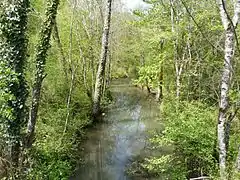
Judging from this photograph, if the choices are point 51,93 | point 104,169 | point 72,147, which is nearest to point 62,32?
point 51,93

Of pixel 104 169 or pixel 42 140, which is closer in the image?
pixel 42 140

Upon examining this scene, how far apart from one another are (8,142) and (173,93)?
1094 centimetres

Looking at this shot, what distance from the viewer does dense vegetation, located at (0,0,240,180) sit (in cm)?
691

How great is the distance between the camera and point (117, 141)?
51.8 ft

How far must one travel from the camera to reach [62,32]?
17562 millimetres

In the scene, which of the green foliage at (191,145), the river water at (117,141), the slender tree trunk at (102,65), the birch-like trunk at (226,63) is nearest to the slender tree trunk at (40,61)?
the river water at (117,141)

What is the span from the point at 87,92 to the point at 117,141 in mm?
3855

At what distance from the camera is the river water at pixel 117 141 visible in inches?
464

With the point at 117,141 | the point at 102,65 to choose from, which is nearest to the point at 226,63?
the point at 117,141

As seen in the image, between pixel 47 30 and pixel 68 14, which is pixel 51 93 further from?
pixel 47 30

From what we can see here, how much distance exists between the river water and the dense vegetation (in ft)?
2.10

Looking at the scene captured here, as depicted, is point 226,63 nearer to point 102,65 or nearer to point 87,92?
point 102,65

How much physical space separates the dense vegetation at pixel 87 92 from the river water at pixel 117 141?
640 mm

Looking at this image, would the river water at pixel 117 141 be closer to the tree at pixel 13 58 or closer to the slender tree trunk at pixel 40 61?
the slender tree trunk at pixel 40 61
